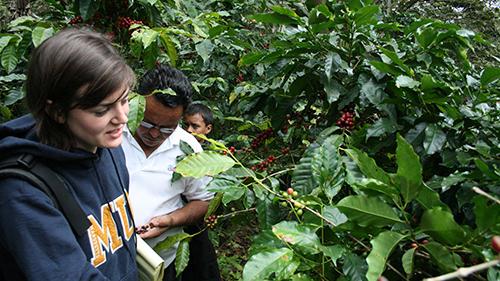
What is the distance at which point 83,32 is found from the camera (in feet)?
4.12

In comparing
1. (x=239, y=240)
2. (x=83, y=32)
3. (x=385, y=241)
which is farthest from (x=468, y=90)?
(x=239, y=240)

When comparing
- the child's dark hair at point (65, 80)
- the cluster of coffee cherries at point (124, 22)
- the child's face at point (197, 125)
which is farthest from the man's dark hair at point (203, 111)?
the child's dark hair at point (65, 80)

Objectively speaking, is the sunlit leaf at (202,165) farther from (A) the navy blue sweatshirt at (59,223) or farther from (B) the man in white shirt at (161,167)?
(B) the man in white shirt at (161,167)

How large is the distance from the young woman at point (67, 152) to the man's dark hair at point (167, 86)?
58cm

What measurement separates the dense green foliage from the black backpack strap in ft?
1.13

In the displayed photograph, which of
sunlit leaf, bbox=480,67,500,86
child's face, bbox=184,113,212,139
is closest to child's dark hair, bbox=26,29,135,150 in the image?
sunlit leaf, bbox=480,67,500,86

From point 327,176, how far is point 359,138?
0.37m

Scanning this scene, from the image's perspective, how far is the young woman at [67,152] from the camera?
1.05m

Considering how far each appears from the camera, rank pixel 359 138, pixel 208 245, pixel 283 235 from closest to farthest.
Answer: pixel 283 235 → pixel 359 138 → pixel 208 245

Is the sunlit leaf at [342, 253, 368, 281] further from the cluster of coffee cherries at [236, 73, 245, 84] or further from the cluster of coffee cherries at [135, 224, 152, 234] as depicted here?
the cluster of coffee cherries at [236, 73, 245, 84]

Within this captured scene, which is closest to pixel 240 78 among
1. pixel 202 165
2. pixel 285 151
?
pixel 285 151

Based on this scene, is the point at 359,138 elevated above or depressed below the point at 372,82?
below

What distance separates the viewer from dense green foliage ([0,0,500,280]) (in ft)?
3.04

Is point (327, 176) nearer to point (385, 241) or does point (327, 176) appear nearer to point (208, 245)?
point (385, 241)
